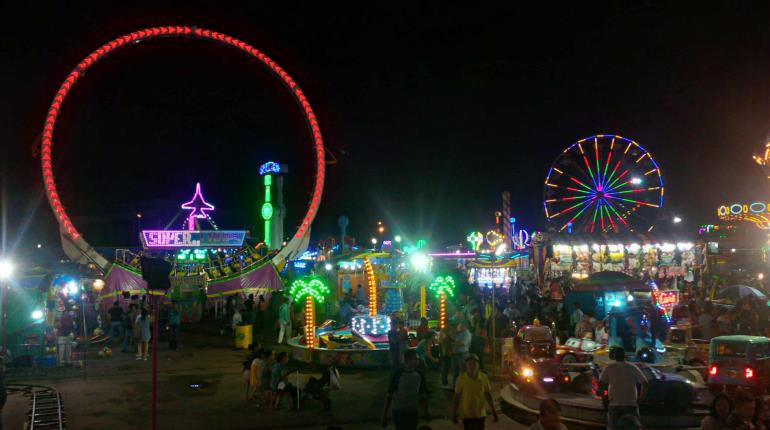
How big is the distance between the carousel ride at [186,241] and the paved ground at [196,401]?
12.0 m

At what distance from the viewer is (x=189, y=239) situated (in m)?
35.2

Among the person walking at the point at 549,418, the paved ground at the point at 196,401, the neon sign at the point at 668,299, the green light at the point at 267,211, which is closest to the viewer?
the person walking at the point at 549,418

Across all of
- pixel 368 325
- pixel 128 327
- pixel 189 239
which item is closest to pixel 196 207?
pixel 189 239

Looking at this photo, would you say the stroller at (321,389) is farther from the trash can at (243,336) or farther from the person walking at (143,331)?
the trash can at (243,336)

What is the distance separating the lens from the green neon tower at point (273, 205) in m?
60.5

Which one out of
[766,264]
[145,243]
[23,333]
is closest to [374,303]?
[23,333]

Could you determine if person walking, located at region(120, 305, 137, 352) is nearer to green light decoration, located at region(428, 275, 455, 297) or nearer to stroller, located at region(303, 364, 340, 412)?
green light decoration, located at region(428, 275, 455, 297)

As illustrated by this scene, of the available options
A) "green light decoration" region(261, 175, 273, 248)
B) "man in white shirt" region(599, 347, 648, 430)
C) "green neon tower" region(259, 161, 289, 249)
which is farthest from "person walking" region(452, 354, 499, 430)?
"green neon tower" region(259, 161, 289, 249)

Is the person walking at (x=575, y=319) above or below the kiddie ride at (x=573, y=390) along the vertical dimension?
above

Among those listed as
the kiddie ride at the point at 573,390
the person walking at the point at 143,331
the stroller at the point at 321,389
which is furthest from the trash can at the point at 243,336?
the kiddie ride at the point at 573,390

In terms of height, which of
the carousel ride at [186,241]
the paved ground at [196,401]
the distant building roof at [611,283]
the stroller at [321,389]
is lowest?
the paved ground at [196,401]

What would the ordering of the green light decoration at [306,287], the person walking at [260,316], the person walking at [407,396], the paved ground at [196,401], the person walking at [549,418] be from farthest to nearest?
1. the person walking at [260,316]
2. the green light decoration at [306,287]
3. the paved ground at [196,401]
4. the person walking at [407,396]
5. the person walking at [549,418]

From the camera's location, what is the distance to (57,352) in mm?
15555

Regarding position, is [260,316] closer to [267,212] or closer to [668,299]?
[668,299]
